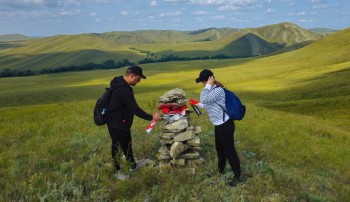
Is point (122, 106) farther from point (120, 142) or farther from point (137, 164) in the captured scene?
point (137, 164)

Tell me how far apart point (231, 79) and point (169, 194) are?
9937cm

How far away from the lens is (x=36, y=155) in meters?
11.9

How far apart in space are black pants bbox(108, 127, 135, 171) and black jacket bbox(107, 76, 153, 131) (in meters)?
0.17

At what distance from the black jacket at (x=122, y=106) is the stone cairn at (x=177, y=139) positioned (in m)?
1.84

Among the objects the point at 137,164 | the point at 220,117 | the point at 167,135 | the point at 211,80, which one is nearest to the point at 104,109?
the point at 137,164

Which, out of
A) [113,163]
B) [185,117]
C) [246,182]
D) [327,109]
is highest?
[185,117]

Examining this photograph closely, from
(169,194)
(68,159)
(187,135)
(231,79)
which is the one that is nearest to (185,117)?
(187,135)

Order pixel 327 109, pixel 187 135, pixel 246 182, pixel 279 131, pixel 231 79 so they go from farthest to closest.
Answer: pixel 231 79
pixel 327 109
pixel 279 131
pixel 187 135
pixel 246 182

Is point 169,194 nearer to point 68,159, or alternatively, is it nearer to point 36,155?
point 68,159

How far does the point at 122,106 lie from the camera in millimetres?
9828

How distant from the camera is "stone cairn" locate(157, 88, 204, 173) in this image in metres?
11.1

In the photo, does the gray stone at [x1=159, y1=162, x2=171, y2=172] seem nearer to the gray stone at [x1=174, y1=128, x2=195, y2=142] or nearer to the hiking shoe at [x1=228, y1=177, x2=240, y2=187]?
the gray stone at [x1=174, y1=128, x2=195, y2=142]

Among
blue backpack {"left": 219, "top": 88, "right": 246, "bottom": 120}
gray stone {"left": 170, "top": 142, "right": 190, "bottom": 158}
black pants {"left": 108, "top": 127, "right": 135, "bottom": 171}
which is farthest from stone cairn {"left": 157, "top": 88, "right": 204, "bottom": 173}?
blue backpack {"left": 219, "top": 88, "right": 246, "bottom": 120}

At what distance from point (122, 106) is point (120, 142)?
1155mm
